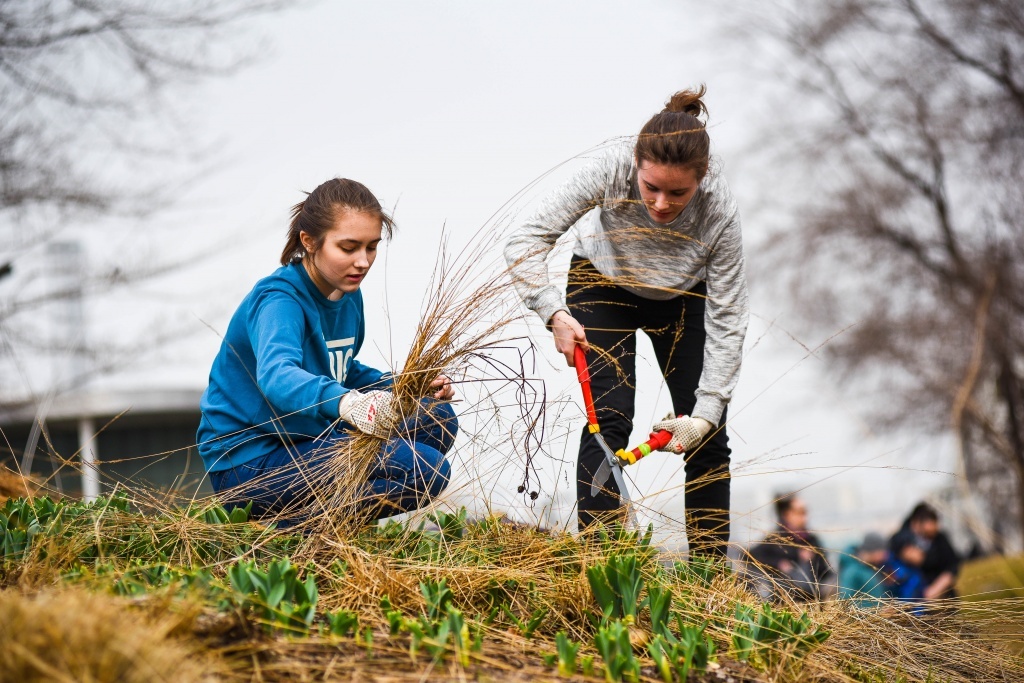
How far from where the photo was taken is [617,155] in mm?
3119

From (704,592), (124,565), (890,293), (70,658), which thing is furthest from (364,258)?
(890,293)

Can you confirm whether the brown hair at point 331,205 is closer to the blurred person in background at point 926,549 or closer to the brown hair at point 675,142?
the brown hair at point 675,142

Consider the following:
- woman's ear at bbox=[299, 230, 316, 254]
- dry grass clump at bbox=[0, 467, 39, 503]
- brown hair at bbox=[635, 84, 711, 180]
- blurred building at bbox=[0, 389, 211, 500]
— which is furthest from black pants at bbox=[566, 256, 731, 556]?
dry grass clump at bbox=[0, 467, 39, 503]

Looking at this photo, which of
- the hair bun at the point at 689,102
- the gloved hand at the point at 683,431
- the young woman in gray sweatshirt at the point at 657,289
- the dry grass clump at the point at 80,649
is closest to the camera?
the dry grass clump at the point at 80,649

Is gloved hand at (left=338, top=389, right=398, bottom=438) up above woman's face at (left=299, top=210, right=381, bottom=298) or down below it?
below

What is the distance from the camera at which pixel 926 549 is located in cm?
589

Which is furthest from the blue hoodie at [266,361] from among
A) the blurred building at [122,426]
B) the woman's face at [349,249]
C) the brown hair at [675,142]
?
the brown hair at [675,142]

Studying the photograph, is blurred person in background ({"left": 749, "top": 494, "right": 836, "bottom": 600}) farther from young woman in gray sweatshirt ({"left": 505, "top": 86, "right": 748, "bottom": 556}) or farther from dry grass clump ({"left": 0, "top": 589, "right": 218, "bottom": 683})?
dry grass clump ({"left": 0, "top": 589, "right": 218, "bottom": 683})

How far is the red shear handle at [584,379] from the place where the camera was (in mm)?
2900

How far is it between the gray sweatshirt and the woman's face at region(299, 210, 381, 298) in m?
0.51

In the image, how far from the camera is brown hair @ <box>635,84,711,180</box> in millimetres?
2822

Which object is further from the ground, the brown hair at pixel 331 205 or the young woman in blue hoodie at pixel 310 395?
the brown hair at pixel 331 205

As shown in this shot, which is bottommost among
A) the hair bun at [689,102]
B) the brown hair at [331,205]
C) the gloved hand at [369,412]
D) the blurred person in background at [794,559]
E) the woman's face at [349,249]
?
the blurred person in background at [794,559]

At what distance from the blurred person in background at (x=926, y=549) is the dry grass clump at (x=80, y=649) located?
5283 mm
